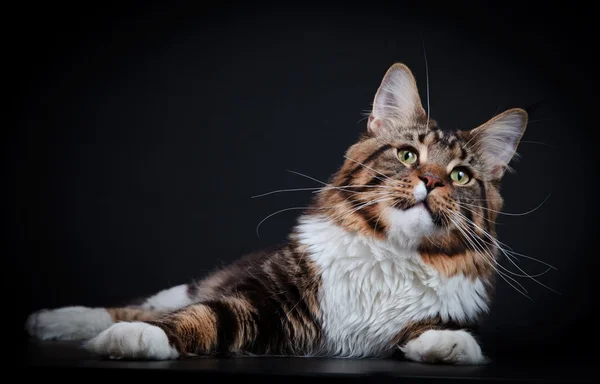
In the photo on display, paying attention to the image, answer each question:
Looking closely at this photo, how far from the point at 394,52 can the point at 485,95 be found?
0.59m

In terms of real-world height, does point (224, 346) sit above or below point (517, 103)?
below

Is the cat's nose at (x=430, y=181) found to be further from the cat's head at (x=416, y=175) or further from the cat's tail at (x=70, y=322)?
the cat's tail at (x=70, y=322)

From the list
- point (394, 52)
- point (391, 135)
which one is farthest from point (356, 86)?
point (391, 135)

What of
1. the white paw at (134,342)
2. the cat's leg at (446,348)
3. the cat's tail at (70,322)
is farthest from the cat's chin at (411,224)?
the cat's tail at (70,322)

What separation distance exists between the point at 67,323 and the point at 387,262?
1.65 metres

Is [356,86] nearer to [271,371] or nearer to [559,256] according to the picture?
[559,256]

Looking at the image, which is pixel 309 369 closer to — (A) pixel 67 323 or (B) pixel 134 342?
(B) pixel 134 342

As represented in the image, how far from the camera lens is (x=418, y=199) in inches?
117

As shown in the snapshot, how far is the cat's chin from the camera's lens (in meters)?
2.98

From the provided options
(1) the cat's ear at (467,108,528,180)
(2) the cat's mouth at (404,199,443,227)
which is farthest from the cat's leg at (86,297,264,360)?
(1) the cat's ear at (467,108,528,180)

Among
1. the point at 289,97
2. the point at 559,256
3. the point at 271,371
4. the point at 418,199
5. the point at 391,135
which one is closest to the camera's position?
the point at 271,371

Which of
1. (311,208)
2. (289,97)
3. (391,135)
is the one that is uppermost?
(289,97)

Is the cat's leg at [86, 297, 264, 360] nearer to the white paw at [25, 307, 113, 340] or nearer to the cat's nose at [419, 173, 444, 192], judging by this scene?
the cat's nose at [419, 173, 444, 192]

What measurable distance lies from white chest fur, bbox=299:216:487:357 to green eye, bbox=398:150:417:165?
0.34m
